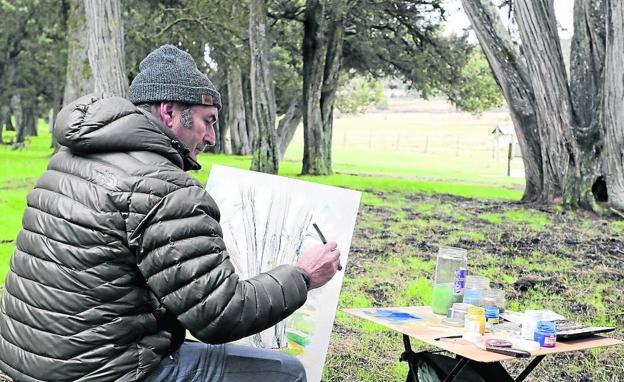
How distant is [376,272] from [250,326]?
5.39m

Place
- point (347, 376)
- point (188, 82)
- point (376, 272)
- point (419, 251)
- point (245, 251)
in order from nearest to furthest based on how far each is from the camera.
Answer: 1. point (188, 82)
2. point (245, 251)
3. point (347, 376)
4. point (376, 272)
5. point (419, 251)

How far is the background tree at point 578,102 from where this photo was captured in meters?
11.8

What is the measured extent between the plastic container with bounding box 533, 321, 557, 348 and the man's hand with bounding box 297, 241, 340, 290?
2.79 feet

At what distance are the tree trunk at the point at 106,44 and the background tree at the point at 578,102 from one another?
22.4ft

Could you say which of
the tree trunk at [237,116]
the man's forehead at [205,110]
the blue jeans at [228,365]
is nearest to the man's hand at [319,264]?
the blue jeans at [228,365]

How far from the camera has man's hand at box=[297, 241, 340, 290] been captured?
252 centimetres

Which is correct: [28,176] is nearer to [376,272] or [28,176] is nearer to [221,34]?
[221,34]

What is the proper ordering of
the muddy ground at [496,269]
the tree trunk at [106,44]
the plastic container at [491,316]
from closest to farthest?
the plastic container at [491,316], the muddy ground at [496,269], the tree trunk at [106,44]

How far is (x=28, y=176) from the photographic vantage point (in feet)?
53.9

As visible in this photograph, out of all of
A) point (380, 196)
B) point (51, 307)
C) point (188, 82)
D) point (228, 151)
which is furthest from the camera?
point (228, 151)

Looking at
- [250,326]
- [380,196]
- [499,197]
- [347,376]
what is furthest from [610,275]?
[499,197]

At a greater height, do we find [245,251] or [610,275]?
[245,251]

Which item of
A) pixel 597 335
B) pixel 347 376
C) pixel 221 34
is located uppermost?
pixel 221 34

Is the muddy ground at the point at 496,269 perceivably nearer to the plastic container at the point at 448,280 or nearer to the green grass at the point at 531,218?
the green grass at the point at 531,218
